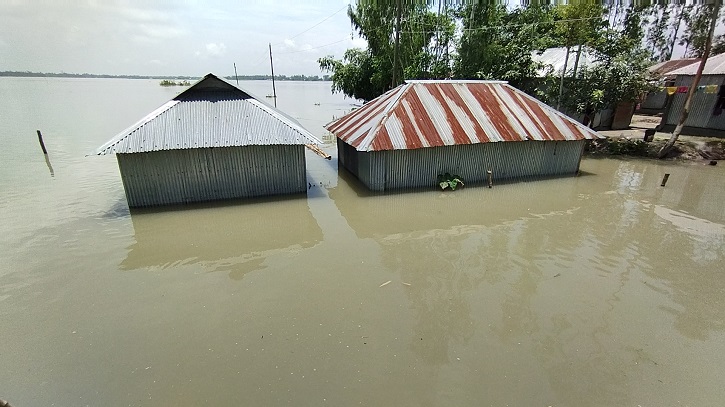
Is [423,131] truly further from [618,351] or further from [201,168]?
[618,351]

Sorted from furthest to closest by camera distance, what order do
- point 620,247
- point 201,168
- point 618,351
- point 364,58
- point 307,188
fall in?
point 364,58 < point 307,188 < point 201,168 < point 620,247 < point 618,351

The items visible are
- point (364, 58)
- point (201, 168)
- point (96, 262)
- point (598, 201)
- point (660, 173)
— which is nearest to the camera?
point (96, 262)

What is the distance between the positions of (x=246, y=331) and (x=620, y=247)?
10.4 m

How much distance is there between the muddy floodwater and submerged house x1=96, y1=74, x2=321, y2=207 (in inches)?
29.2

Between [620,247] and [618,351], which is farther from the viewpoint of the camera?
[620,247]

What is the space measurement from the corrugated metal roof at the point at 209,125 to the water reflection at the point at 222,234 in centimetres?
233

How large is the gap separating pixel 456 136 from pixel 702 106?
67.4ft

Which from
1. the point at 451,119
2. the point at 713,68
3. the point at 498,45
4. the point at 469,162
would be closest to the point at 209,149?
the point at 451,119

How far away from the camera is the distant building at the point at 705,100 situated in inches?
851

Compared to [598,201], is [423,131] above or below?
above

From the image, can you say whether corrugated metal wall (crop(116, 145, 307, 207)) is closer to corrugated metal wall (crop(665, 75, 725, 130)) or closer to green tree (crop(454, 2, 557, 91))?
green tree (crop(454, 2, 557, 91))

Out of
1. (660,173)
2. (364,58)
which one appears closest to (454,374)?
(660,173)

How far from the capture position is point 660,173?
1764 centimetres

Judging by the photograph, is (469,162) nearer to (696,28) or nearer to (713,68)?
(713,68)
